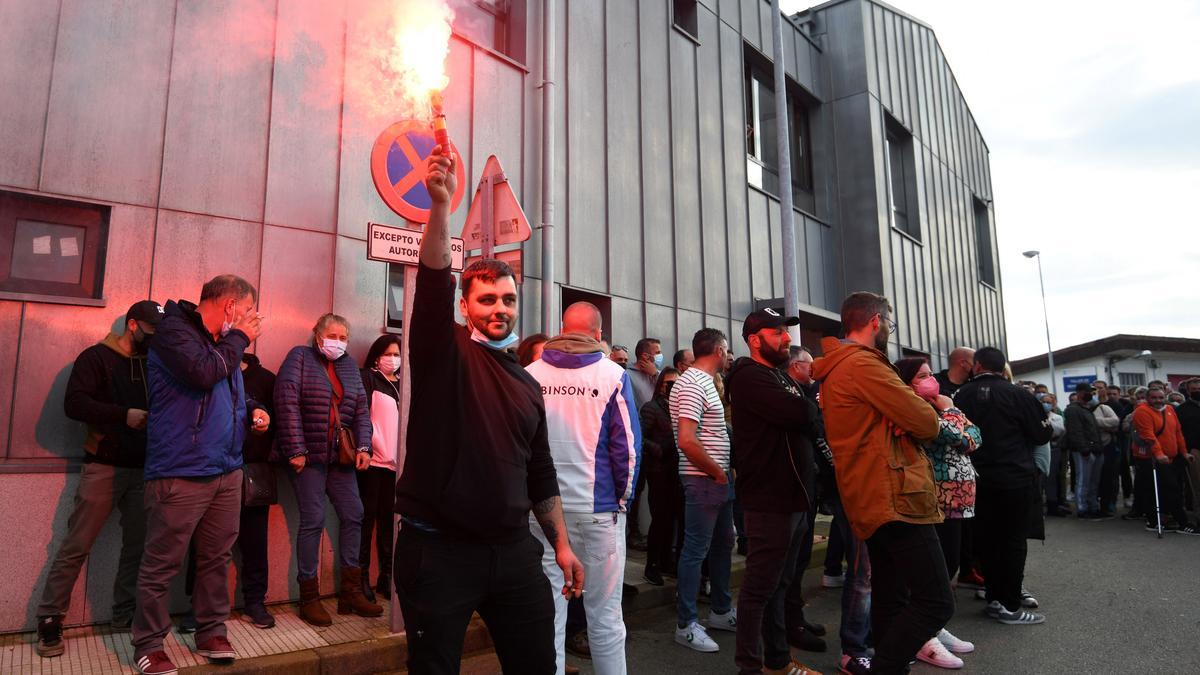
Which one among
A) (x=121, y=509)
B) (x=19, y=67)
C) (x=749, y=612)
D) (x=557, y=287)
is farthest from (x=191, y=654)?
(x=557, y=287)

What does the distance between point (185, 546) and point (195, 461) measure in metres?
0.48

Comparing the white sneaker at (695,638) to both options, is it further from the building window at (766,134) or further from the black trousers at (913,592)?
the building window at (766,134)

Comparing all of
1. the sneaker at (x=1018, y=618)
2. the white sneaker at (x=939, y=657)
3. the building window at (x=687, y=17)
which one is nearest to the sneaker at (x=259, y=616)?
the white sneaker at (x=939, y=657)

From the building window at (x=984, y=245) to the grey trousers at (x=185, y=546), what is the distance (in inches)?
905

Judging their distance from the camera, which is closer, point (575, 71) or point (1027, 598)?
point (1027, 598)

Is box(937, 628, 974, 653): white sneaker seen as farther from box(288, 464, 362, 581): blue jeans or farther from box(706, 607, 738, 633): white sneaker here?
box(288, 464, 362, 581): blue jeans

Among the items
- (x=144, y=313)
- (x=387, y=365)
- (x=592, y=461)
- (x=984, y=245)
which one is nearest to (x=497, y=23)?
(x=387, y=365)

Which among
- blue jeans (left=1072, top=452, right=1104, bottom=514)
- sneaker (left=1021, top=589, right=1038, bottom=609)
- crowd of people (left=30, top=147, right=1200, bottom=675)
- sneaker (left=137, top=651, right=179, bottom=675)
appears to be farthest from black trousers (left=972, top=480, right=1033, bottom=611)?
blue jeans (left=1072, top=452, right=1104, bottom=514)

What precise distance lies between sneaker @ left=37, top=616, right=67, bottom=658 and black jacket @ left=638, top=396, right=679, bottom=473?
4260 mm

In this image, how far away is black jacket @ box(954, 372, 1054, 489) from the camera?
564 cm

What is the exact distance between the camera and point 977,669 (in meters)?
4.63

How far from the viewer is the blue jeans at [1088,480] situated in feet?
39.6

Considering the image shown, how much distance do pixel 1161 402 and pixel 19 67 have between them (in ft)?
46.6

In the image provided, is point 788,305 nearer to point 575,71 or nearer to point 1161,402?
point 575,71
